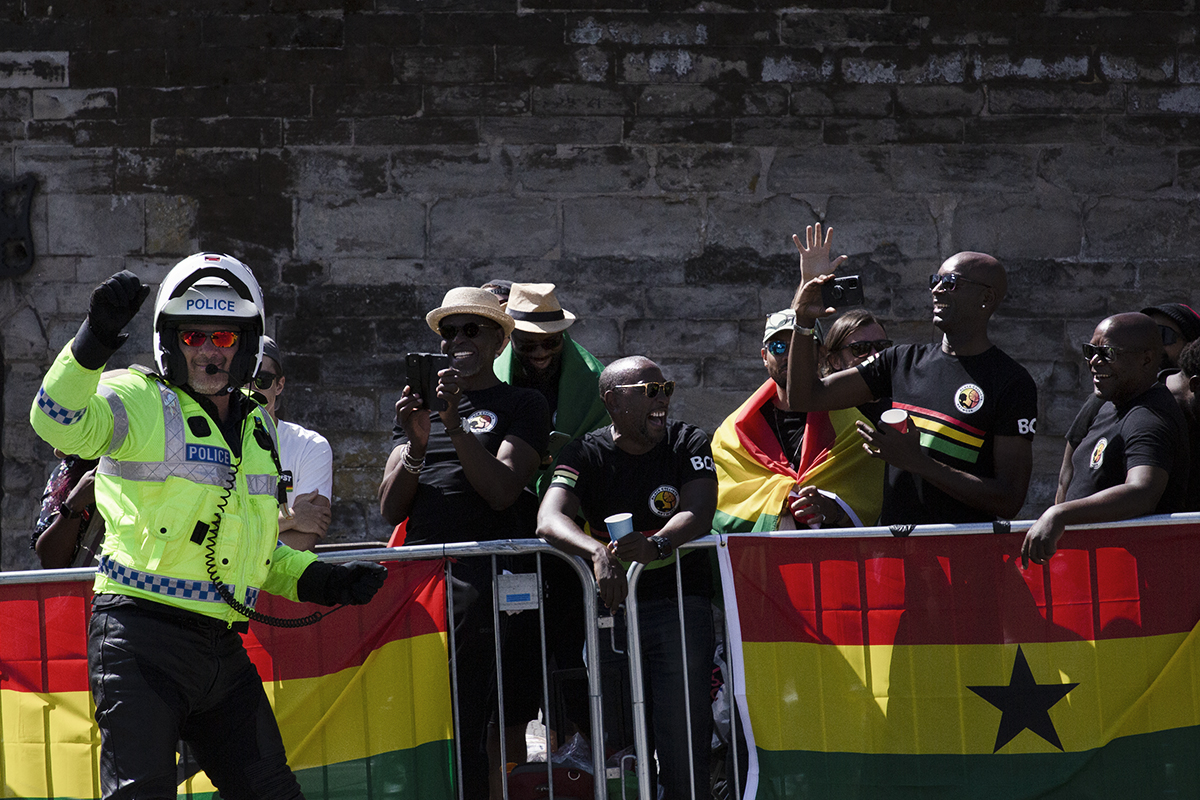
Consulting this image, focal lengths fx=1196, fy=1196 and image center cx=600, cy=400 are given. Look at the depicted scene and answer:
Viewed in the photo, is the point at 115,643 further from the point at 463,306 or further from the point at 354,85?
the point at 354,85

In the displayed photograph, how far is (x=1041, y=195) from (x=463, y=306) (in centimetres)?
416

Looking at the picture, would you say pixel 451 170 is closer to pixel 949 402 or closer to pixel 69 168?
pixel 69 168

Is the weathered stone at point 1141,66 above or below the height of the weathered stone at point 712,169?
above

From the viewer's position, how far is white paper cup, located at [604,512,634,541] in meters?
3.93

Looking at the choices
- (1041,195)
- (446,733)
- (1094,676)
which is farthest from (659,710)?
(1041,195)

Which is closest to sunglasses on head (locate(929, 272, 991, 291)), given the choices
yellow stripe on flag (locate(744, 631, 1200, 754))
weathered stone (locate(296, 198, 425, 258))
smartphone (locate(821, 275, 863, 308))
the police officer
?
smartphone (locate(821, 275, 863, 308))

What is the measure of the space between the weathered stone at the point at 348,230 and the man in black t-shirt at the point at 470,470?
262 cm

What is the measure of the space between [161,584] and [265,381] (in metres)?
1.88

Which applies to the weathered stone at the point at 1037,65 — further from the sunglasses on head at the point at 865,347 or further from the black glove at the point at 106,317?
the black glove at the point at 106,317

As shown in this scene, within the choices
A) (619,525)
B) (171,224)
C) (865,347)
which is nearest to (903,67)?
(865,347)

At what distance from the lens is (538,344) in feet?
17.3

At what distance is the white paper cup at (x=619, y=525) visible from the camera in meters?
3.93

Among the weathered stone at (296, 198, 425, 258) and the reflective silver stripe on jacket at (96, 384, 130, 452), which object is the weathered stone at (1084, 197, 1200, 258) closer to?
the weathered stone at (296, 198, 425, 258)

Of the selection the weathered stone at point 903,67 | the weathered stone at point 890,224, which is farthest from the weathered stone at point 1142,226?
the weathered stone at point 903,67
